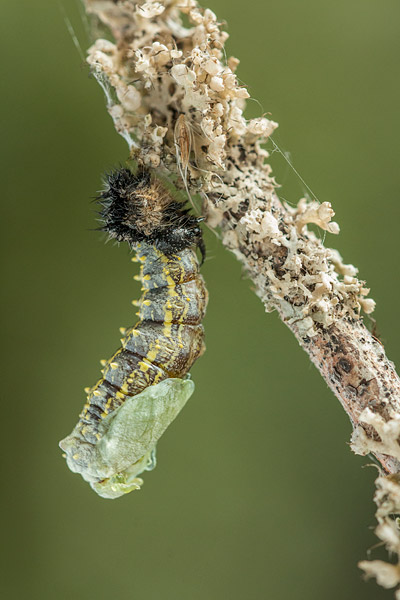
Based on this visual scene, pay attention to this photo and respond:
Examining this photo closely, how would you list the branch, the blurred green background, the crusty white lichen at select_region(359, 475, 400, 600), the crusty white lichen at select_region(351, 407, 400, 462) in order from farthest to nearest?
the blurred green background → the branch → the crusty white lichen at select_region(351, 407, 400, 462) → the crusty white lichen at select_region(359, 475, 400, 600)

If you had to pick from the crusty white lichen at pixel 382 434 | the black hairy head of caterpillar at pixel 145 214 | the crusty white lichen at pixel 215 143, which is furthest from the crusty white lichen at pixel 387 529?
the black hairy head of caterpillar at pixel 145 214

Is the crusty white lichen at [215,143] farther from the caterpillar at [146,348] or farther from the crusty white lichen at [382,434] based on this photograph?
the crusty white lichen at [382,434]

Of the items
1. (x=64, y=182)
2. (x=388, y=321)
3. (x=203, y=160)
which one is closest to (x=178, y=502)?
(x=388, y=321)

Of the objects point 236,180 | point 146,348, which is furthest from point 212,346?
point 236,180

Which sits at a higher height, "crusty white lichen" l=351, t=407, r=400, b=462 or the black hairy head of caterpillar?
the black hairy head of caterpillar

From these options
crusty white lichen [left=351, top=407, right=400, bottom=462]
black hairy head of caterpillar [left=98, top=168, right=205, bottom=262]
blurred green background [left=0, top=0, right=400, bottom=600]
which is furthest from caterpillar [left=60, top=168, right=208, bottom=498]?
blurred green background [left=0, top=0, right=400, bottom=600]

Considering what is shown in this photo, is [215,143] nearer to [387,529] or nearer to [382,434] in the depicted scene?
[382,434]

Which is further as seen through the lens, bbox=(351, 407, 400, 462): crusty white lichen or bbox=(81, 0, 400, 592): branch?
bbox=(81, 0, 400, 592): branch

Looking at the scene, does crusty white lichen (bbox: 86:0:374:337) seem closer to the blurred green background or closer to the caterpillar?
the caterpillar
